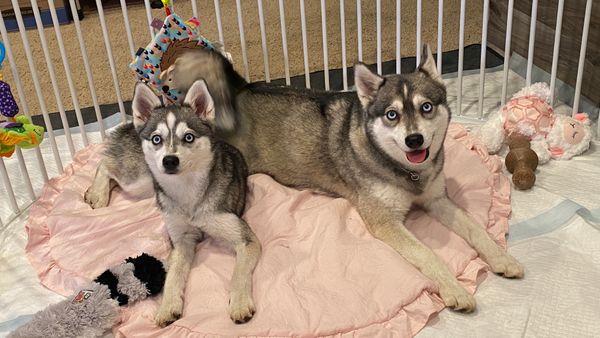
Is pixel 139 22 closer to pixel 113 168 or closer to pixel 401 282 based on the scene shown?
pixel 113 168

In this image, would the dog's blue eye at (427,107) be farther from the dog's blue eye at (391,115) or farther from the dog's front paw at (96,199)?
the dog's front paw at (96,199)

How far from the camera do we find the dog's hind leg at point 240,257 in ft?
5.91

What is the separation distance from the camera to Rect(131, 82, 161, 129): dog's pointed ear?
6.37 ft

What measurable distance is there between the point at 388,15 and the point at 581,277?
3.04m

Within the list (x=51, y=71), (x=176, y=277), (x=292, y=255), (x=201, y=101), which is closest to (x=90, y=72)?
(x=51, y=71)

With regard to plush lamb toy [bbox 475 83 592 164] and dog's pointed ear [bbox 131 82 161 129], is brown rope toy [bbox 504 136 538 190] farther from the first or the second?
dog's pointed ear [bbox 131 82 161 129]

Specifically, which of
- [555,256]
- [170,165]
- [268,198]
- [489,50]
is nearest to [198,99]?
[170,165]

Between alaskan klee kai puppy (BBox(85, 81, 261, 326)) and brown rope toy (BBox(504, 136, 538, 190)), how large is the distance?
3.60 feet

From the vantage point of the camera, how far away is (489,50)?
371cm

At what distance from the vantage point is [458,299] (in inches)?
71.2

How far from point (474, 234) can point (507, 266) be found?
0.18 m

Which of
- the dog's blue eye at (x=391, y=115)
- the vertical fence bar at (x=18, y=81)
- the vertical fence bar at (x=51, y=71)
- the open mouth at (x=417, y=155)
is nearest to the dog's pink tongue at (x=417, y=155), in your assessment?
the open mouth at (x=417, y=155)

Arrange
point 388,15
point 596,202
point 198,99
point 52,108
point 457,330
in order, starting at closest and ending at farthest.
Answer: point 457,330 < point 198,99 < point 596,202 < point 52,108 < point 388,15

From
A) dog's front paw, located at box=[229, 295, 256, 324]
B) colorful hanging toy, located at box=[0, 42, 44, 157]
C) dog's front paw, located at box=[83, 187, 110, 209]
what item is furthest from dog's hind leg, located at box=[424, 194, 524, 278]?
colorful hanging toy, located at box=[0, 42, 44, 157]
